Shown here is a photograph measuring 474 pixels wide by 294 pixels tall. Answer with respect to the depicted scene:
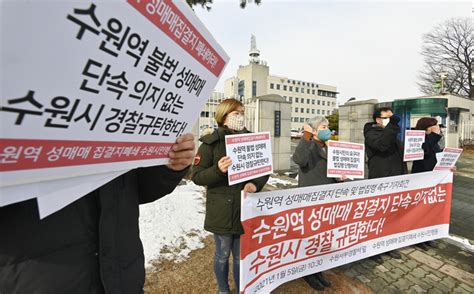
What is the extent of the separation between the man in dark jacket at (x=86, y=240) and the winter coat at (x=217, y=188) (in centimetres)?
85

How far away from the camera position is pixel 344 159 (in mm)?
3107

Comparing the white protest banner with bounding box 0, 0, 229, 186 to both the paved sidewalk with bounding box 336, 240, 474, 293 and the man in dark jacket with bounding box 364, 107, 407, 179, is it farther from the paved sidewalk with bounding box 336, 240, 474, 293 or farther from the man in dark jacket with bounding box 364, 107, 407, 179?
the man in dark jacket with bounding box 364, 107, 407, 179

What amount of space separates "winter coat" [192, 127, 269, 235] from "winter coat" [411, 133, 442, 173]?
3367 mm

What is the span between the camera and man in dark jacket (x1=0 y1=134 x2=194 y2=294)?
2.89 feet

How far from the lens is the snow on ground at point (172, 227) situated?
11.0ft

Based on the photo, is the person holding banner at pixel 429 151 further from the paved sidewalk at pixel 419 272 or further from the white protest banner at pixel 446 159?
the paved sidewalk at pixel 419 272

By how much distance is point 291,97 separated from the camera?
6819 centimetres

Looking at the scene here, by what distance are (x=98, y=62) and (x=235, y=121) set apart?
5.63 ft

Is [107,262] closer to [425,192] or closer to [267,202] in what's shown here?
[267,202]

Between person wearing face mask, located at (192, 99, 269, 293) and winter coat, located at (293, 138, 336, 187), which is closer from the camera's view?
person wearing face mask, located at (192, 99, 269, 293)

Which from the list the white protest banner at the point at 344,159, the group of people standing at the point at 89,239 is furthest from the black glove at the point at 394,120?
the group of people standing at the point at 89,239

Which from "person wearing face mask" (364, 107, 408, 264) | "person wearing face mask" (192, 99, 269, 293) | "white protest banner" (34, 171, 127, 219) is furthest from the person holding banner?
"white protest banner" (34, 171, 127, 219)

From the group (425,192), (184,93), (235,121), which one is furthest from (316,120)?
(184,93)

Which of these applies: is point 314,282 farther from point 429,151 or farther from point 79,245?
point 429,151
